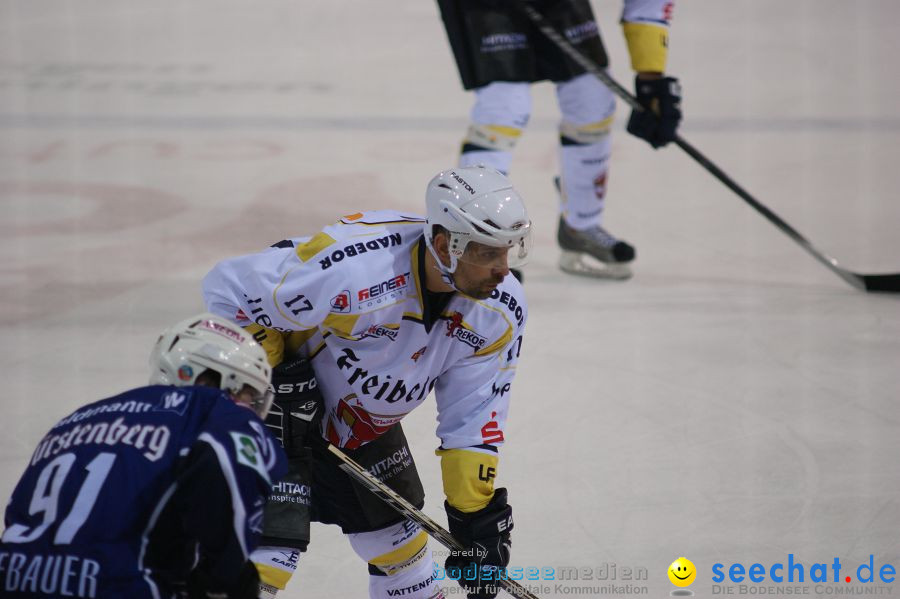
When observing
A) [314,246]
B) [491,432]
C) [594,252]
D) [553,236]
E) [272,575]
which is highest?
[314,246]

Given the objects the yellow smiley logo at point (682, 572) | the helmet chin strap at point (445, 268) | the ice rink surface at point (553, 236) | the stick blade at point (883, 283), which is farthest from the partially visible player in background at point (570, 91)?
the helmet chin strap at point (445, 268)

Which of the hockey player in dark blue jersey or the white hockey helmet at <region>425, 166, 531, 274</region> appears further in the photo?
the white hockey helmet at <region>425, 166, 531, 274</region>

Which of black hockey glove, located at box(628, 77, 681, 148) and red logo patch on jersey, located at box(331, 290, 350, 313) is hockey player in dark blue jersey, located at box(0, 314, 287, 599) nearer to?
red logo patch on jersey, located at box(331, 290, 350, 313)

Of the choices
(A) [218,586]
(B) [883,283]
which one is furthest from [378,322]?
(B) [883,283]

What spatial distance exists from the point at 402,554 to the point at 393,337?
0.48 metres

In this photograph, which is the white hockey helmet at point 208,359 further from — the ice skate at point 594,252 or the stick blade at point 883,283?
the stick blade at point 883,283

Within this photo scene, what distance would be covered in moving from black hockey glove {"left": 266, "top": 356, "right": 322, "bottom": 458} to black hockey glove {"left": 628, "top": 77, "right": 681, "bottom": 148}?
2470mm

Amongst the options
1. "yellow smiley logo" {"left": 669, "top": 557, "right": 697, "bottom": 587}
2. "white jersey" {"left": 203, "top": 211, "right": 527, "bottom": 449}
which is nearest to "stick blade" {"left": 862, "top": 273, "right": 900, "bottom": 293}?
"yellow smiley logo" {"left": 669, "top": 557, "right": 697, "bottom": 587}

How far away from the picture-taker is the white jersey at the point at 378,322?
→ 216cm

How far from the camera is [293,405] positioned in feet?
7.23

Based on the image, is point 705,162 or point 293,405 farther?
point 705,162

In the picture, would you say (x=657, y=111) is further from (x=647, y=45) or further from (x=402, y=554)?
(x=402, y=554)

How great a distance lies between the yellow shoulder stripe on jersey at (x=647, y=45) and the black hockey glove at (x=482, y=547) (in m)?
2.56

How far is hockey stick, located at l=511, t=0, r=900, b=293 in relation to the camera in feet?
14.0
